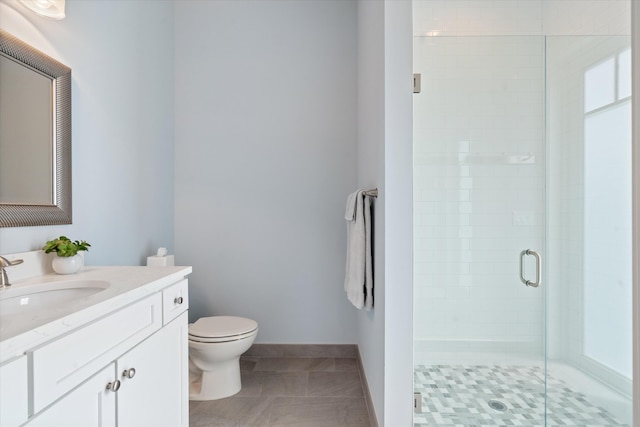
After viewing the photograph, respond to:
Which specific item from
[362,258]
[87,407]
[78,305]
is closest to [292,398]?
[362,258]

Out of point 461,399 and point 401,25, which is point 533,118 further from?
point 461,399

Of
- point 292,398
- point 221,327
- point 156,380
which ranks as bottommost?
point 292,398

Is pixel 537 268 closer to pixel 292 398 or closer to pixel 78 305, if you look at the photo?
pixel 292 398

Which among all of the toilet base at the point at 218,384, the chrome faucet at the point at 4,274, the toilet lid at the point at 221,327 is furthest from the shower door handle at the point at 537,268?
the chrome faucet at the point at 4,274

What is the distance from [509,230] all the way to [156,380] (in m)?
1.86

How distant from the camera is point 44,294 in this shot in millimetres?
1127

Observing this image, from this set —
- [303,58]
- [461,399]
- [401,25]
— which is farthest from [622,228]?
[303,58]

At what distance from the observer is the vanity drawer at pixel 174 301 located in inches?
49.3

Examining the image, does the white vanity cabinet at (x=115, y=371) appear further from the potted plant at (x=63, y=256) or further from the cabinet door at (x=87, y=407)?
the potted plant at (x=63, y=256)

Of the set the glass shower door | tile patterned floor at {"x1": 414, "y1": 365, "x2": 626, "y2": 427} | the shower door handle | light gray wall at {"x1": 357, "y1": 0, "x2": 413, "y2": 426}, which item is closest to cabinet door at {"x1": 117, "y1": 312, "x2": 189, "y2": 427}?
light gray wall at {"x1": 357, "y1": 0, "x2": 413, "y2": 426}

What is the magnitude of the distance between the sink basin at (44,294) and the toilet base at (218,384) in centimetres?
104

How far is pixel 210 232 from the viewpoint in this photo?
2.54 m

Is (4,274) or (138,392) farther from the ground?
(4,274)

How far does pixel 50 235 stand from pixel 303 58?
193 cm
